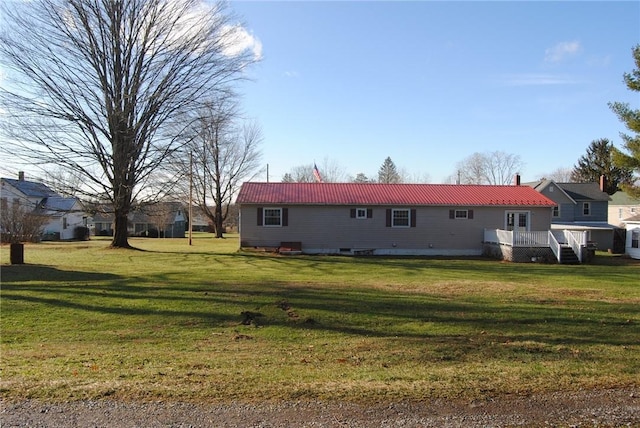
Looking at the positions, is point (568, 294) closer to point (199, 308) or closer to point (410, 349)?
point (410, 349)

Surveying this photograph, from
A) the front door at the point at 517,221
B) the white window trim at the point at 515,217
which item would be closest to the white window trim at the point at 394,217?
the white window trim at the point at 515,217

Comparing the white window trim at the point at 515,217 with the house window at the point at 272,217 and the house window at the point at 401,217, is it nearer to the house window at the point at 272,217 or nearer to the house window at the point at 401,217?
the house window at the point at 401,217

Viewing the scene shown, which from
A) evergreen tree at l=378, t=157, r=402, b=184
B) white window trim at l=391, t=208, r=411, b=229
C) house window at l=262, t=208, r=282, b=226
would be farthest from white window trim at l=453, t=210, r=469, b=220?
evergreen tree at l=378, t=157, r=402, b=184

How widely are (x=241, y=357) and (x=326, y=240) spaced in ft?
68.8

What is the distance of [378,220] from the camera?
1073 inches

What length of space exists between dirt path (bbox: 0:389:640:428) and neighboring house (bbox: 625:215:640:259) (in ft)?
104

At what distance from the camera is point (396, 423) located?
376 centimetres

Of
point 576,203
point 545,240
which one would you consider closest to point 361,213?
point 545,240

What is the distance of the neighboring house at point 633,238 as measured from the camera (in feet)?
101

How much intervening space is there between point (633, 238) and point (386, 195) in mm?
17321

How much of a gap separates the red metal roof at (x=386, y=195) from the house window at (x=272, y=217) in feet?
1.78

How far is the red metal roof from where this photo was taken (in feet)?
88.8

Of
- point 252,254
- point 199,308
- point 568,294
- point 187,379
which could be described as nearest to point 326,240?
point 252,254

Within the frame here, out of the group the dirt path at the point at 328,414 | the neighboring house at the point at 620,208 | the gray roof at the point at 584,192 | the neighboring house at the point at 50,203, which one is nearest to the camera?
the dirt path at the point at 328,414
